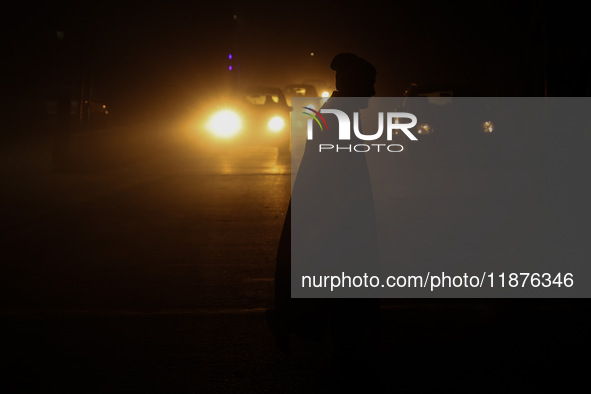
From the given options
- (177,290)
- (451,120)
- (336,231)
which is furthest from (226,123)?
(336,231)

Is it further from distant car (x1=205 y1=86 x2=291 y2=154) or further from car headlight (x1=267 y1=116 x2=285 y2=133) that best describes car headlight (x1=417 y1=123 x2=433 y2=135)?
car headlight (x1=267 y1=116 x2=285 y2=133)

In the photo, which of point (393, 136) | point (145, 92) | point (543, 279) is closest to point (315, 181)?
point (543, 279)

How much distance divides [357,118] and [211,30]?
2737 centimetres

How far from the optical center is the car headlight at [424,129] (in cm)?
1935

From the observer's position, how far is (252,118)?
25.6m

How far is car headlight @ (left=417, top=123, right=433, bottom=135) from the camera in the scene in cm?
1935

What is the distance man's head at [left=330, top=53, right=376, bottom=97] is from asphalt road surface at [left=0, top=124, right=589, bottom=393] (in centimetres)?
155

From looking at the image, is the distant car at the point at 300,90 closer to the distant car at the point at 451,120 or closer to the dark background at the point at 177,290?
the dark background at the point at 177,290

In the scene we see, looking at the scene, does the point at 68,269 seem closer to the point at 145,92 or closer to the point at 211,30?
the point at 211,30

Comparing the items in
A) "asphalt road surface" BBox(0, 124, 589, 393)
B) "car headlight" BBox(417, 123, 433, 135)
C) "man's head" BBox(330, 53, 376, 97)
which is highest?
"car headlight" BBox(417, 123, 433, 135)

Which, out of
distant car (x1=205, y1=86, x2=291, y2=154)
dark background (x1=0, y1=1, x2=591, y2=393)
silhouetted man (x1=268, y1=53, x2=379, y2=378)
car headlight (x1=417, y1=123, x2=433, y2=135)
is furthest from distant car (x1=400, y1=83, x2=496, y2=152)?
silhouetted man (x1=268, y1=53, x2=379, y2=378)

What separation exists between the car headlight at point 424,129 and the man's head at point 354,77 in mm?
14631

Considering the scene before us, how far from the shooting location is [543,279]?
762 centimetres

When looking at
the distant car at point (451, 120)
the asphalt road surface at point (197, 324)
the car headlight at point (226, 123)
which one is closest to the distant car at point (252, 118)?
the car headlight at point (226, 123)
